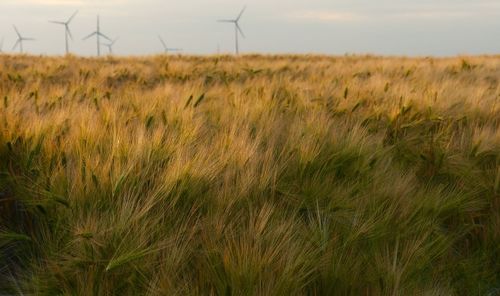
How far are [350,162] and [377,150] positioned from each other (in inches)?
8.6

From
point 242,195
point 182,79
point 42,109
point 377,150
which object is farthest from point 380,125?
point 182,79

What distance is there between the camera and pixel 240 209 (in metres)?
1.92

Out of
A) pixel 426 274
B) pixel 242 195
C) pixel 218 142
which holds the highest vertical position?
pixel 218 142

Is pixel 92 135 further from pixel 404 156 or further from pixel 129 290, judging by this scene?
pixel 404 156

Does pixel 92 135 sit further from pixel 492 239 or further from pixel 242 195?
pixel 492 239

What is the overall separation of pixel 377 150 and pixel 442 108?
4.84 ft

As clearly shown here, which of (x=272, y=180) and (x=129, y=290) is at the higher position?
(x=272, y=180)

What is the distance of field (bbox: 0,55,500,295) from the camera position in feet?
5.00

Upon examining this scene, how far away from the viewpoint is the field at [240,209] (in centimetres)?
153

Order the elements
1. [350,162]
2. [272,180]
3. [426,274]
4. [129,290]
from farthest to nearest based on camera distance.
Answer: [350,162]
[272,180]
[426,274]
[129,290]

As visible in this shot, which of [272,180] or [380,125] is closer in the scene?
[272,180]

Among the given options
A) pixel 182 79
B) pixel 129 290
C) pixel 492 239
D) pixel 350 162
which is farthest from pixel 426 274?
pixel 182 79

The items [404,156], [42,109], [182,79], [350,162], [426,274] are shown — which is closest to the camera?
[426,274]

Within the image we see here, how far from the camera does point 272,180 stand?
7.07 feet
